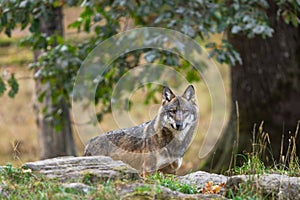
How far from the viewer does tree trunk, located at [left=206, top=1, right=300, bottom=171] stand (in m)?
10.7

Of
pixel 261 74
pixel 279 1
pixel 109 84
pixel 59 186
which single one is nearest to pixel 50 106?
pixel 109 84

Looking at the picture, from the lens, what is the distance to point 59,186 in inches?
196

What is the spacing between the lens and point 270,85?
35.7 ft

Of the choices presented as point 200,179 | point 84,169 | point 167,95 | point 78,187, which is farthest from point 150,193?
point 167,95

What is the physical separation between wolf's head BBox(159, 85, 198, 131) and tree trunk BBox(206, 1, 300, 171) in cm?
376

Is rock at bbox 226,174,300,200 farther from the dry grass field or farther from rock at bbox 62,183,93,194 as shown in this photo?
the dry grass field

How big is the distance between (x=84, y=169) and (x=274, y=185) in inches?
60.0

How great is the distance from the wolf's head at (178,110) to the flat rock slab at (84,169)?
1.34 metres

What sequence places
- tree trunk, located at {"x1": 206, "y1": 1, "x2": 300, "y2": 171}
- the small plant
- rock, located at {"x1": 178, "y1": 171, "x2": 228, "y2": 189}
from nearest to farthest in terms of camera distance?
1. the small plant
2. rock, located at {"x1": 178, "y1": 171, "x2": 228, "y2": 189}
3. tree trunk, located at {"x1": 206, "y1": 1, "x2": 300, "y2": 171}

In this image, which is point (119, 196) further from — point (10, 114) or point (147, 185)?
point (10, 114)

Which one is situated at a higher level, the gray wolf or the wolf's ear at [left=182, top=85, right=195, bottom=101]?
the wolf's ear at [left=182, top=85, right=195, bottom=101]

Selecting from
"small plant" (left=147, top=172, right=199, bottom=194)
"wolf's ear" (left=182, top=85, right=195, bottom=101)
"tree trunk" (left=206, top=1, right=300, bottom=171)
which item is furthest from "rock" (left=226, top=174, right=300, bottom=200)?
"tree trunk" (left=206, top=1, right=300, bottom=171)

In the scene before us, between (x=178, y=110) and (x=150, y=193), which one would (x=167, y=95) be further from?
(x=150, y=193)

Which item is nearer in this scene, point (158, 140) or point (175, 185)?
point (175, 185)
